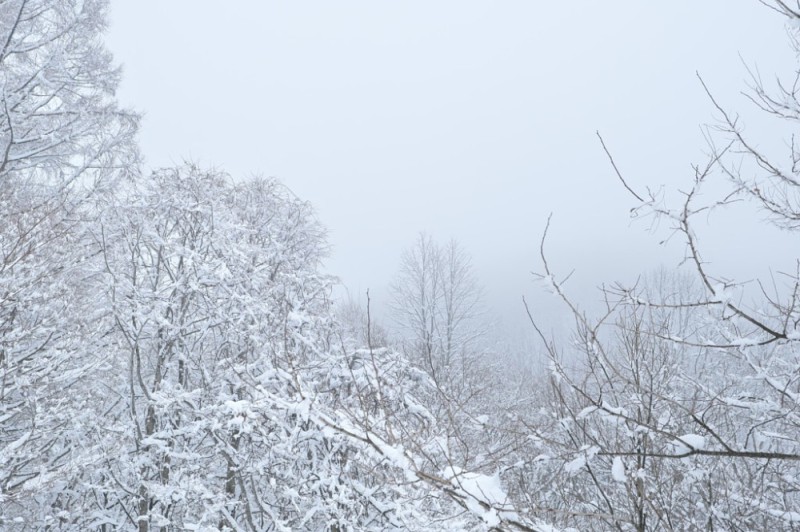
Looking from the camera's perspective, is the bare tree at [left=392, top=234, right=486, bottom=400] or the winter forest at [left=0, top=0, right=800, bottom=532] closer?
the winter forest at [left=0, top=0, right=800, bottom=532]

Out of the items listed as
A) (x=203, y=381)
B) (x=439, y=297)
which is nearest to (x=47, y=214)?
(x=203, y=381)

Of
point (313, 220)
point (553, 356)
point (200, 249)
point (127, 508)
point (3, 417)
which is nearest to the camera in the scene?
point (553, 356)

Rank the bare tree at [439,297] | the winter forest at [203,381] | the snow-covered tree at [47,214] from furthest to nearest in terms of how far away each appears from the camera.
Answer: the bare tree at [439,297], the snow-covered tree at [47,214], the winter forest at [203,381]

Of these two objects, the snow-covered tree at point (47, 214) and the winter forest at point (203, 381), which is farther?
the snow-covered tree at point (47, 214)

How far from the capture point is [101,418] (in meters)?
5.70

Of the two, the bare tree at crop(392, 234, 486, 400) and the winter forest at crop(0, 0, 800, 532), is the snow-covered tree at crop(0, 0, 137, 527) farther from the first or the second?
the bare tree at crop(392, 234, 486, 400)

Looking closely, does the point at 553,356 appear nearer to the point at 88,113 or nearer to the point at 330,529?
the point at 330,529

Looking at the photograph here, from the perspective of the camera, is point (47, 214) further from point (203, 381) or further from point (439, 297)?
point (439, 297)

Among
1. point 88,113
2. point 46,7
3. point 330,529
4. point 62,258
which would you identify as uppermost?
point 46,7

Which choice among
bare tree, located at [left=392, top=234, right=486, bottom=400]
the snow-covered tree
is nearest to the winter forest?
the snow-covered tree

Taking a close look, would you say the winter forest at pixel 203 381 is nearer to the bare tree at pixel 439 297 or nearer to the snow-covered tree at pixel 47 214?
the snow-covered tree at pixel 47 214

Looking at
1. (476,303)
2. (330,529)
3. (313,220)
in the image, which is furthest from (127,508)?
(476,303)

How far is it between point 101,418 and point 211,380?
135cm

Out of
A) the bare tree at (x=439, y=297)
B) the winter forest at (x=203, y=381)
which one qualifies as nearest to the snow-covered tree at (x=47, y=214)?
the winter forest at (x=203, y=381)
